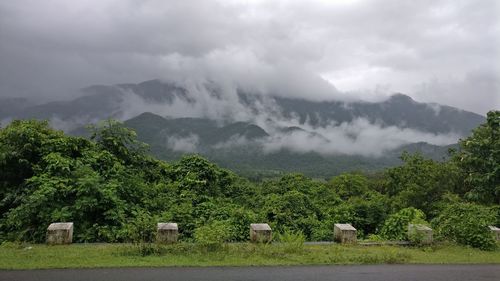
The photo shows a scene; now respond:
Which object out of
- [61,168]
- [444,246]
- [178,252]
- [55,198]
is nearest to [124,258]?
[178,252]

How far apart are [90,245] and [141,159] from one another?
8033 millimetres

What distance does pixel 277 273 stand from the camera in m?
8.39

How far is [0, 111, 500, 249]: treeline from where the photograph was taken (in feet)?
39.3

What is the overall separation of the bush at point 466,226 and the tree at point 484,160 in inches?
338

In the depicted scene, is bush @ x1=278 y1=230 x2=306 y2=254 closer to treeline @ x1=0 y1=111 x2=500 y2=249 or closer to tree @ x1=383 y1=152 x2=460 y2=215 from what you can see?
treeline @ x1=0 y1=111 x2=500 y2=249

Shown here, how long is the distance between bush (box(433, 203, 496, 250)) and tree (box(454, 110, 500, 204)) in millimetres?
8595

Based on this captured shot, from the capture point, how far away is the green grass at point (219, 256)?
8.64m

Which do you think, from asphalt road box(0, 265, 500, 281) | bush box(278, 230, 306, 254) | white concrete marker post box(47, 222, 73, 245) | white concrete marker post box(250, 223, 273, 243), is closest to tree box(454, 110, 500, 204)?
asphalt road box(0, 265, 500, 281)

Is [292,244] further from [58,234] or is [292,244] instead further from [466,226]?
[58,234]

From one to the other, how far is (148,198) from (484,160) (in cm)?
1780

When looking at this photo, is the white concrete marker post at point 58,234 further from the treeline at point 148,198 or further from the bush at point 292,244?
the bush at point 292,244

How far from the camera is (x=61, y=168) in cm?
1330

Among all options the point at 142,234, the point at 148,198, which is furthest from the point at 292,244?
the point at 148,198

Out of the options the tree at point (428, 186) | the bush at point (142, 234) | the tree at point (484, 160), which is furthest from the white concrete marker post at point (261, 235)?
the tree at point (428, 186)
